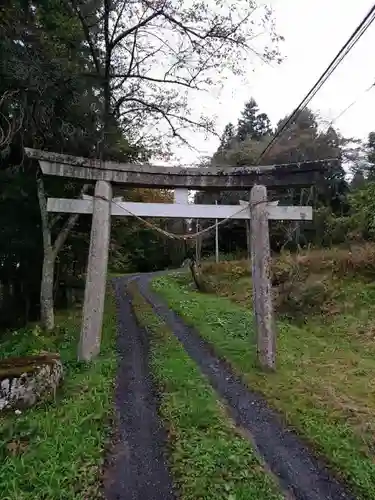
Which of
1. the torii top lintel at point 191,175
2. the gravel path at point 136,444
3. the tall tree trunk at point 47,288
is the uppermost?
the torii top lintel at point 191,175

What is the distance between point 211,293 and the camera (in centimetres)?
1623

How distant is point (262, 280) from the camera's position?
6586 mm

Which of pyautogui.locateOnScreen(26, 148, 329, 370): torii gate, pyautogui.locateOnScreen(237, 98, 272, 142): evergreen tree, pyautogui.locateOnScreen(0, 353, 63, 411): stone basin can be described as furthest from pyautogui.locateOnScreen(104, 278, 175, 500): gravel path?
pyautogui.locateOnScreen(237, 98, 272, 142): evergreen tree

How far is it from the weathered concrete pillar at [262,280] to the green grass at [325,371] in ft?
1.20

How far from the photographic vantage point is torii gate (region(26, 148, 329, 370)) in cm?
658

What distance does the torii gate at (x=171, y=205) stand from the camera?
21.6 ft

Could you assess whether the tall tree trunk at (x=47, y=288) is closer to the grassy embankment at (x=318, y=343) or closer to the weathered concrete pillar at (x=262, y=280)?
the grassy embankment at (x=318, y=343)

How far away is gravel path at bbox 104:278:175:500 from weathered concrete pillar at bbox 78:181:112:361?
0.70m

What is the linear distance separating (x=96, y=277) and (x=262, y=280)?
2931mm

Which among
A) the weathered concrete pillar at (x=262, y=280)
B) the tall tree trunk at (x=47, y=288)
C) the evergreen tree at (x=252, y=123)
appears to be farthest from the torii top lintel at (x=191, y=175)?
the evergreen tree at (x=252, y=123)

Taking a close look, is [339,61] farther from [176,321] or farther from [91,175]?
[176,321]

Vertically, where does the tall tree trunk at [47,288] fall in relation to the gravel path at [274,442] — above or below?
above

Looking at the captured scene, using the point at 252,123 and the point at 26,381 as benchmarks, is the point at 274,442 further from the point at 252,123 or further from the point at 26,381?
the point at 252,123

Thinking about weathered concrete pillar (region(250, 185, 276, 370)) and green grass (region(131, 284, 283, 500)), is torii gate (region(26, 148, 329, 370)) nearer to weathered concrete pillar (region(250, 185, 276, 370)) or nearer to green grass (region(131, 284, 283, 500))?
weathered concrete pillar (region(250, 185, 276, 370))
